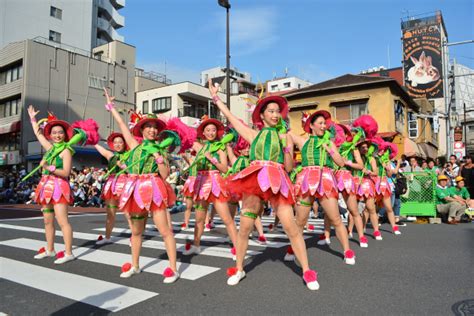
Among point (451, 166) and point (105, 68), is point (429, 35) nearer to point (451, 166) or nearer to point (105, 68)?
point (451, 166)

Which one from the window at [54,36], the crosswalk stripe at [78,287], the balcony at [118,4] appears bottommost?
the crosswalk stripe at [78,287]

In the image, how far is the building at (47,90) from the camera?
26.0 m

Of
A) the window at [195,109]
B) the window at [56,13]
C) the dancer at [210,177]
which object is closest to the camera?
the dancer at [210,177]

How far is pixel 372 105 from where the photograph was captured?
24312 millimetres

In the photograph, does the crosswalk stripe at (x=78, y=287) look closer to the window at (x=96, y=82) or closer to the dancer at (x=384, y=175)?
the dancer at (x=384, y=175)

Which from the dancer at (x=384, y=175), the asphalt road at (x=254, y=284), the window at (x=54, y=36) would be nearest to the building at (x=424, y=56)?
the dancer at (x=384, y=175)

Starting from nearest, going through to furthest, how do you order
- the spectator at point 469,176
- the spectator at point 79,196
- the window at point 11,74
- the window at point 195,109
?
the spectator at point 469,176, the spectator at point 79,196, the window at point 11,74, the window at point 195,109

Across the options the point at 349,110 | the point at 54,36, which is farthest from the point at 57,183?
the point at 54,36

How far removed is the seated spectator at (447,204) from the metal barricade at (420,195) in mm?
163

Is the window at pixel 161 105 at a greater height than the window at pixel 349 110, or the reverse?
the window at pixel 161 105

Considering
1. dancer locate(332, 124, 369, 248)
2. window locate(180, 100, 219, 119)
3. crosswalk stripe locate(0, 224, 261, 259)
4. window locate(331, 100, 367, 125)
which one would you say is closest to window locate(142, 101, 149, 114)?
window locate(180, 100, 219, 119)

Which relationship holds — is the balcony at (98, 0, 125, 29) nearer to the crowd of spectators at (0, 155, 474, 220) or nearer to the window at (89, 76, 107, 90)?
the window at (89, 76, 107, 90)

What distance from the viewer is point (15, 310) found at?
321 cm

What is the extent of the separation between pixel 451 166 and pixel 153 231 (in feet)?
33.0
